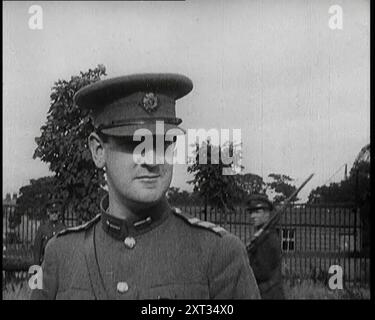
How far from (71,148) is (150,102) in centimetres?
47

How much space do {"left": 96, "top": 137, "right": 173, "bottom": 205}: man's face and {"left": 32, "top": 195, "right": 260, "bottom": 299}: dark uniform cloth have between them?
9 cm

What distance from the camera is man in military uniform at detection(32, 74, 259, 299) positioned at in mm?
2418

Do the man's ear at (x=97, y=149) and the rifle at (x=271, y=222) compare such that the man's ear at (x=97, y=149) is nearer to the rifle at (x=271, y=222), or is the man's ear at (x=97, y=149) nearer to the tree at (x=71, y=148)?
the tree at (x=71, y=148)

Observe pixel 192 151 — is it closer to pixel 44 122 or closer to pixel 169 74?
pixel 169 74

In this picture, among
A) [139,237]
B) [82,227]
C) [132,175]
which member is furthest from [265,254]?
[82,227]

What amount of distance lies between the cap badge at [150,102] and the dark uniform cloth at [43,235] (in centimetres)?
68

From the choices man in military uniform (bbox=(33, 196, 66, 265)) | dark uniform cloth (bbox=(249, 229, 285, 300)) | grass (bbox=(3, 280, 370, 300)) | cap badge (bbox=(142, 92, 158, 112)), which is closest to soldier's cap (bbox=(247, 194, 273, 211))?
dark uniform cloth (bbox=(249, 229, 285, 300))

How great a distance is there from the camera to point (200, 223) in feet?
8.24

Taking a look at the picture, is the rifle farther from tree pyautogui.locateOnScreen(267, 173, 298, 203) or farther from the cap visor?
the cap visor

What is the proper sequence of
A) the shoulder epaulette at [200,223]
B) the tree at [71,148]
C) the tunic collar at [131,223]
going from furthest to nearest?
the tree at [71,148] → the shoulder epaulette at [200,223] → the tunic collar at [131,223]

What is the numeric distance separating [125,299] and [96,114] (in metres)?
0.78

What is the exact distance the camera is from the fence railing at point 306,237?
266 centimetres

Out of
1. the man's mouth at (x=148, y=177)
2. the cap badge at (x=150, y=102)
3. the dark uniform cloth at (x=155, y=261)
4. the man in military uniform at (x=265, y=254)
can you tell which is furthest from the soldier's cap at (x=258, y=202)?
the cap badge at (x=150, y=102)
